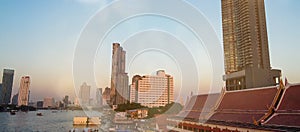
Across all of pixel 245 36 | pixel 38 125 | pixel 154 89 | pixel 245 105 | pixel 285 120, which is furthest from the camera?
pixel 154 89

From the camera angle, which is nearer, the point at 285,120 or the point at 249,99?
the point at 285,120

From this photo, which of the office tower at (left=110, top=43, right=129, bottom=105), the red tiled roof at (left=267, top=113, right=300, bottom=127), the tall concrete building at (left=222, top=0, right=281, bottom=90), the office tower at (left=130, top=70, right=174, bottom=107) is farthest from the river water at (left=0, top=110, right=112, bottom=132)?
the tall concrete building at (left=222, top=0, right=281, bottom=90)

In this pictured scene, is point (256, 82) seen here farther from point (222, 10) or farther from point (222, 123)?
point (222, 10)

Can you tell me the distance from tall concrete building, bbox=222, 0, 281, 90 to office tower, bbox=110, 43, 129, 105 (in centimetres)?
4276

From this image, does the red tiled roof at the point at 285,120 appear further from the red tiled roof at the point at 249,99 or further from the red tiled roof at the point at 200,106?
the red tiled roof at the point at 200,106

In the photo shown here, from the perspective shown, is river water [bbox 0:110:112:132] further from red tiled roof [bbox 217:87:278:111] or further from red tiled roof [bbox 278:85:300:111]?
red tiled roof [bbox 278:85:300:111]

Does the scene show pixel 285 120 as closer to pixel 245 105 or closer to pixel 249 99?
pixel 245 105

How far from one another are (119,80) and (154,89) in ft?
61.5

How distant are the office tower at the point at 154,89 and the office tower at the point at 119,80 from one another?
6958mm

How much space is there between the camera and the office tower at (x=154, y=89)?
84.9 m

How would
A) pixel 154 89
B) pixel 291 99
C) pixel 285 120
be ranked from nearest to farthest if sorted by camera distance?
pixel 285 120 → pixel 291 99 → pixel 154 89

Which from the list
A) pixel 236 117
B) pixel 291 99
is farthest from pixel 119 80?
pixel 291 99

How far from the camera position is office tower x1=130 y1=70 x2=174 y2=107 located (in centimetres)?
8488

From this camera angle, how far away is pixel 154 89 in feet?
283
